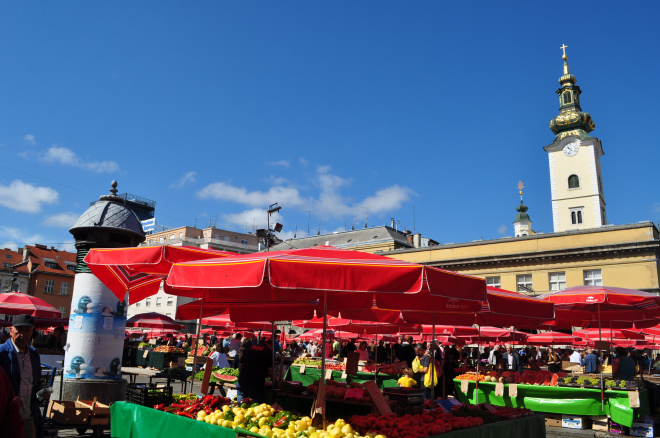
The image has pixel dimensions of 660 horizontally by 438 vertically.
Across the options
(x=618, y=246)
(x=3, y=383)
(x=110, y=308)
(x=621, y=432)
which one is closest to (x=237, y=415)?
(x=3, y=383)

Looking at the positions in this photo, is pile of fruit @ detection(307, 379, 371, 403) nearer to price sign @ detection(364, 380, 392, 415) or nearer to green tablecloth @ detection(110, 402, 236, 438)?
price sign @ detection(364, 380, 392, 415)

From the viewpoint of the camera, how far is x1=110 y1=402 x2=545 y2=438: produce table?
17.9ft

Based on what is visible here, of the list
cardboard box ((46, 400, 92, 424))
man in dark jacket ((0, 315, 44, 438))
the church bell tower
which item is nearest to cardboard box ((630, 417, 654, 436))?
cardboard box ((46, 400, 92, 424))

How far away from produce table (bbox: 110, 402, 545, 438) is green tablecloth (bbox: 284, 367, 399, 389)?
7.59m

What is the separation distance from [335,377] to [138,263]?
1134 cm

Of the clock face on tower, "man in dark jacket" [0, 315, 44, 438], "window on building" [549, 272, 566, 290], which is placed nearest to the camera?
"man in dark jacket" [0, 315, 44, 438]

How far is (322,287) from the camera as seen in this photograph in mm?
4906

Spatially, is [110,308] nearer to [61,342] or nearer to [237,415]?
[237,415]

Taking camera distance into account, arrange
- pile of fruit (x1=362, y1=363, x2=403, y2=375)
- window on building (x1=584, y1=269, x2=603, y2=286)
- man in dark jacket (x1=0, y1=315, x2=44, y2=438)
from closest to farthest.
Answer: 1. man in dark jacket (x1=0, y1=315, x2=44, y2=438)
2. pile of fruit (x1=362, y1=363, x2=403, y2=375)
3. window on building (x1=584, y1=269, x2=603, y2=286)

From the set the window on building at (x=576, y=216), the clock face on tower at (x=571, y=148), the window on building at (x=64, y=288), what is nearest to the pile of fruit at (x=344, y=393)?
the window on building at (x=576, y=216)

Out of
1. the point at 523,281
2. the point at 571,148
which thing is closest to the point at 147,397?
the point at 523,281

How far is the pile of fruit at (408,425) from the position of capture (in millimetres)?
5504

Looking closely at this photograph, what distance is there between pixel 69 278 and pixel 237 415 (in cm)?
6838

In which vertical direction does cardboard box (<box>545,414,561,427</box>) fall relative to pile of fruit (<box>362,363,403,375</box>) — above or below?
below
